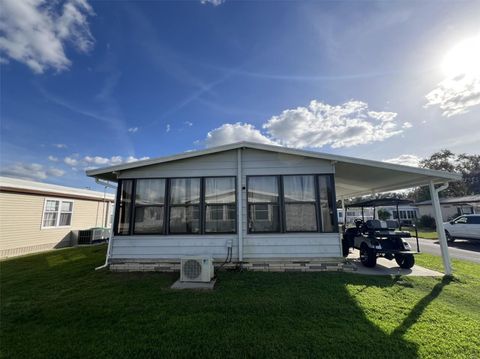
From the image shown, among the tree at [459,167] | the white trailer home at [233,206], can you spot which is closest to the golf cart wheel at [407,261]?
the white trailer home at [233,206]

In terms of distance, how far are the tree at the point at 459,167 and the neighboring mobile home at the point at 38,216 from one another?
4303cm

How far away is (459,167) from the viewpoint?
34062 millimetres

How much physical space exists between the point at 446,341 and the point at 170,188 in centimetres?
616

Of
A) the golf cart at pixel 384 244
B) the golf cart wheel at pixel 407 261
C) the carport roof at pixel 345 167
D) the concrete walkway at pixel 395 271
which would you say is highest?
the carport roof at pixel 345 167

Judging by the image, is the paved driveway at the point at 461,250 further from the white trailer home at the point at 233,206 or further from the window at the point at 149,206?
the window at the point at 149,206

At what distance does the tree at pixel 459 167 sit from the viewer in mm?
32159

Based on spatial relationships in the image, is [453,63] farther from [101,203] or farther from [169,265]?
[101,203]

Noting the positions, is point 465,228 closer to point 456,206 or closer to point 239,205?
point 456,206

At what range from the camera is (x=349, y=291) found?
173 inches

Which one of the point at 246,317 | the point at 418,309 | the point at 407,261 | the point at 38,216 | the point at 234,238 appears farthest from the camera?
the point at 38,216

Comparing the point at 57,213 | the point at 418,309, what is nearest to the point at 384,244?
the point at 418,309

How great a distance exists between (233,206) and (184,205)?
1.42 meters

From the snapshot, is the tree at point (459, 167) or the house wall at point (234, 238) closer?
the house wall at point (234, 238)

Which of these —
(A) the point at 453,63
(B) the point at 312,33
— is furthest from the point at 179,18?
(A) the point at 453,63
